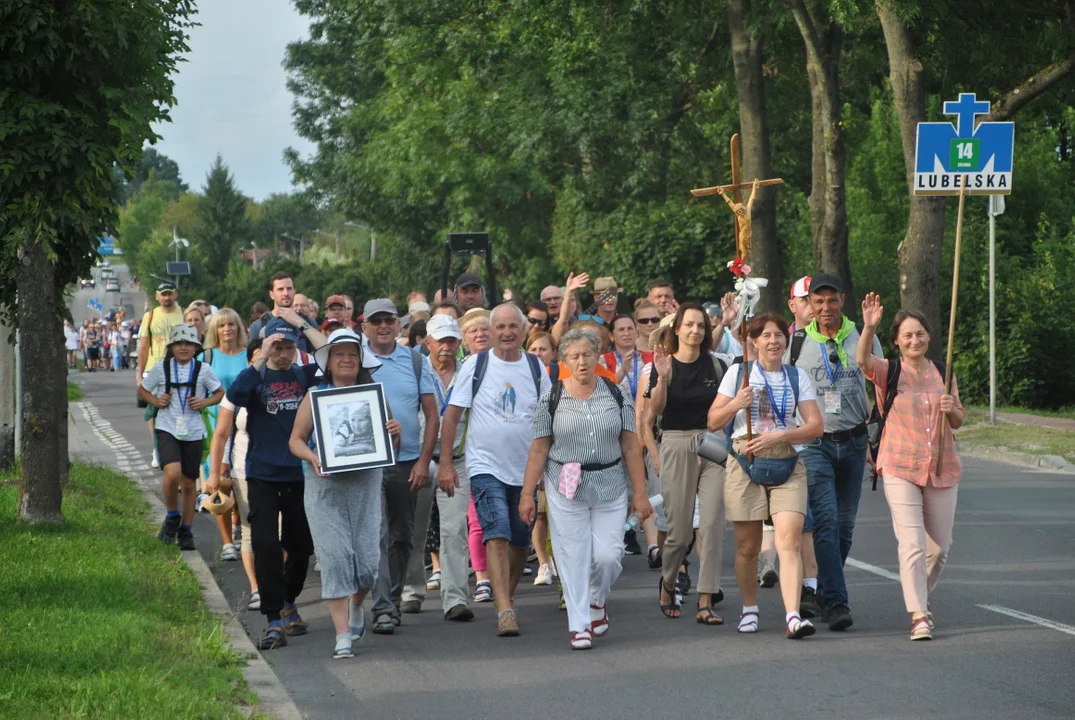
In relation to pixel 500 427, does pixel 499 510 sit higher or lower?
lower

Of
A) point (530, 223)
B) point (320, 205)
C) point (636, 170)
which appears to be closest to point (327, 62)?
point (320, 205)

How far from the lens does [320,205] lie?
191 ft

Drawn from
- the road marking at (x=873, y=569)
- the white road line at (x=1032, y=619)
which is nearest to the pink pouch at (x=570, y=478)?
the white road line at (x=1032, y=619)

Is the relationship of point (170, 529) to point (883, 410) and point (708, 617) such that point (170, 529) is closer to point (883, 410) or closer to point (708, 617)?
point (708, 617)

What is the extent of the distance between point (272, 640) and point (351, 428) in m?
1.32

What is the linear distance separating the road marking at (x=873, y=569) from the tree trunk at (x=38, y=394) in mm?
6233

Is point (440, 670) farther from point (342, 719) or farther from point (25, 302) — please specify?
point (25, 302)

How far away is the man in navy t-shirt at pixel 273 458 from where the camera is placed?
9086 mm

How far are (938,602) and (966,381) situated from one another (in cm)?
1779

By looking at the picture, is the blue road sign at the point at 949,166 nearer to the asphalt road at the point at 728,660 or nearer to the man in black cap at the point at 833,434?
the asphalt road at the point at 728,660

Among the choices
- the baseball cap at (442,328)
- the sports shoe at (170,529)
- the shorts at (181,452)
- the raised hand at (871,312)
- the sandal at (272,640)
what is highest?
the raised hand at (871,312)

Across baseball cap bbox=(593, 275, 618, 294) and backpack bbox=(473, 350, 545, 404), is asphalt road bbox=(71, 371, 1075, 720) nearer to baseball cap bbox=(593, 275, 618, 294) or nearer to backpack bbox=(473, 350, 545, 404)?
backpack bbox=(473, 350, 545, 404)

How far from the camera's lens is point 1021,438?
19.8 metres

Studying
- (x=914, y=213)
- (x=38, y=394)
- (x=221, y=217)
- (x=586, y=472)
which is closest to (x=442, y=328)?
(x=586, y=472)
